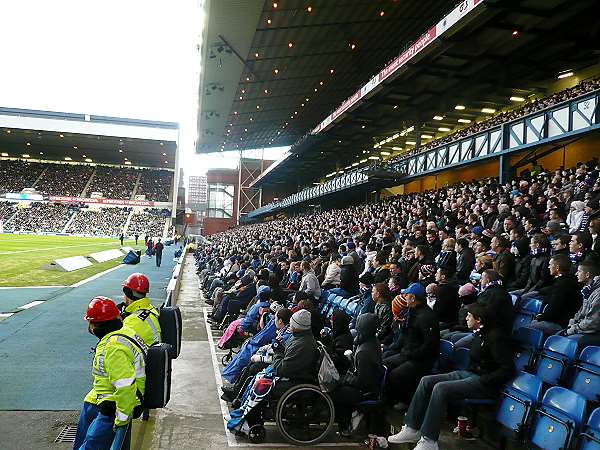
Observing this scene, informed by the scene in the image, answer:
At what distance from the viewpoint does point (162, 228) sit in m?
63.5

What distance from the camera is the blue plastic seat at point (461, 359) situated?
516 centimetres

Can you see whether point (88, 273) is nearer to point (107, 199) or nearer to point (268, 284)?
point (268, 284)

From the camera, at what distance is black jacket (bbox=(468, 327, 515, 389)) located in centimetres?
446

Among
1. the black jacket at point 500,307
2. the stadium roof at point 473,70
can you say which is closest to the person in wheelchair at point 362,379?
the black jacket at point 500,307

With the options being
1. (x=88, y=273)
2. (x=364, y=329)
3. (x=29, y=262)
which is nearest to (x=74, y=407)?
(x=364, y=329)

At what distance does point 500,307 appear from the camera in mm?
4789

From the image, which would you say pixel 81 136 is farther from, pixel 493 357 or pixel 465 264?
pixel 493 357

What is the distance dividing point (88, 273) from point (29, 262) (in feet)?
12.3

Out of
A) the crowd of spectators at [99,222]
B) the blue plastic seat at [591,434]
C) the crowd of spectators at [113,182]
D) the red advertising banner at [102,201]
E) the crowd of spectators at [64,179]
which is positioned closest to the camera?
the blue plastic seat at [591,434]

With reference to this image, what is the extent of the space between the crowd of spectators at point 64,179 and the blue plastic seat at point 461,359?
6897 cm

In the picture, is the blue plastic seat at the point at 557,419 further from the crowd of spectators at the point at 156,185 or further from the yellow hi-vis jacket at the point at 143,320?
the crowd of spectators at the point at 156,185

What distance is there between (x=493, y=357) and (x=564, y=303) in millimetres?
1211

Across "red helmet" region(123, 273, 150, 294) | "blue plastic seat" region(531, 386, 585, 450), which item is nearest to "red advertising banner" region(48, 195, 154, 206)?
"red helmet" region(123, 273, 150, 294)

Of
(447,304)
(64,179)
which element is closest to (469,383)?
(447,304)
